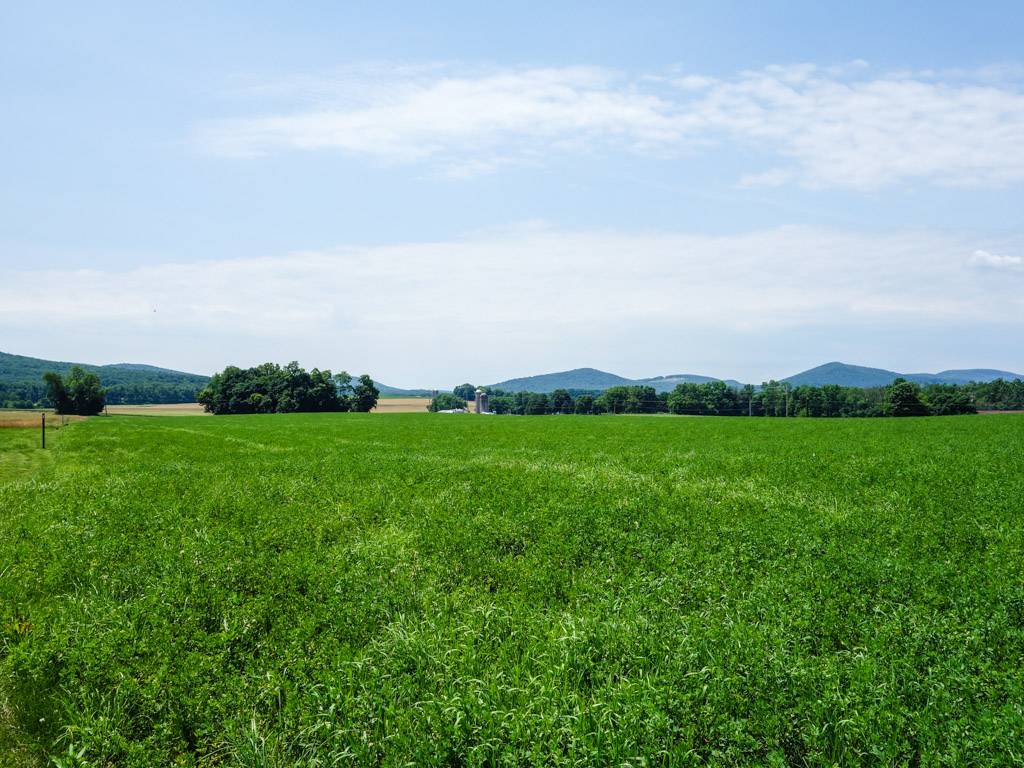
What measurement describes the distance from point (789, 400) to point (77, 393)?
145 meters

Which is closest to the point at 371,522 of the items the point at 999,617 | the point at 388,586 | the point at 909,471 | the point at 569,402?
the point at 388,586

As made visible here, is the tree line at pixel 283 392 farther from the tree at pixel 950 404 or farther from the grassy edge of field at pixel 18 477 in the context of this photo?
the tree at pixel 950 404

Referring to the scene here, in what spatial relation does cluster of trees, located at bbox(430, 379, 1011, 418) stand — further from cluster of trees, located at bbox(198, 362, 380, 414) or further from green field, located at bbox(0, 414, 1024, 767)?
green field, located at bbox(0, 414, 1024, 767)

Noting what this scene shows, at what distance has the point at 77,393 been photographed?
385ft

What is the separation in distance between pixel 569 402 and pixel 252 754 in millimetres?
149592

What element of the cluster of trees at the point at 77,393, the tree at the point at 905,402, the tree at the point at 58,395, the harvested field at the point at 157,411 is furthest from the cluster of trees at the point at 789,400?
the tree at the point at 58,395

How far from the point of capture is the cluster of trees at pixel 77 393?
11494 cm

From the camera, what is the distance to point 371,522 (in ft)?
41.6

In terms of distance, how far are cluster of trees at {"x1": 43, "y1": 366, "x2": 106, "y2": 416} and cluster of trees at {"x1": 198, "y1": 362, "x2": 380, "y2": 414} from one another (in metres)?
21.4

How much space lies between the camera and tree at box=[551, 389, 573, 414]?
153 m

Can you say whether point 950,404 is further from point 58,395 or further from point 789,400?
point 58,395

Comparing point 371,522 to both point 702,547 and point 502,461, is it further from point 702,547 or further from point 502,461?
point 502,461

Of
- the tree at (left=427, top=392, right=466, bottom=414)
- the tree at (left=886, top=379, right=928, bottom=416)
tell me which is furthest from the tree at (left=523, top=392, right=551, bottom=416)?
the tree at (left=886, top=379, right=928, bottom=416)

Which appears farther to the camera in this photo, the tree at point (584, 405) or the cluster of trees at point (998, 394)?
the tree at point (584, 405)
